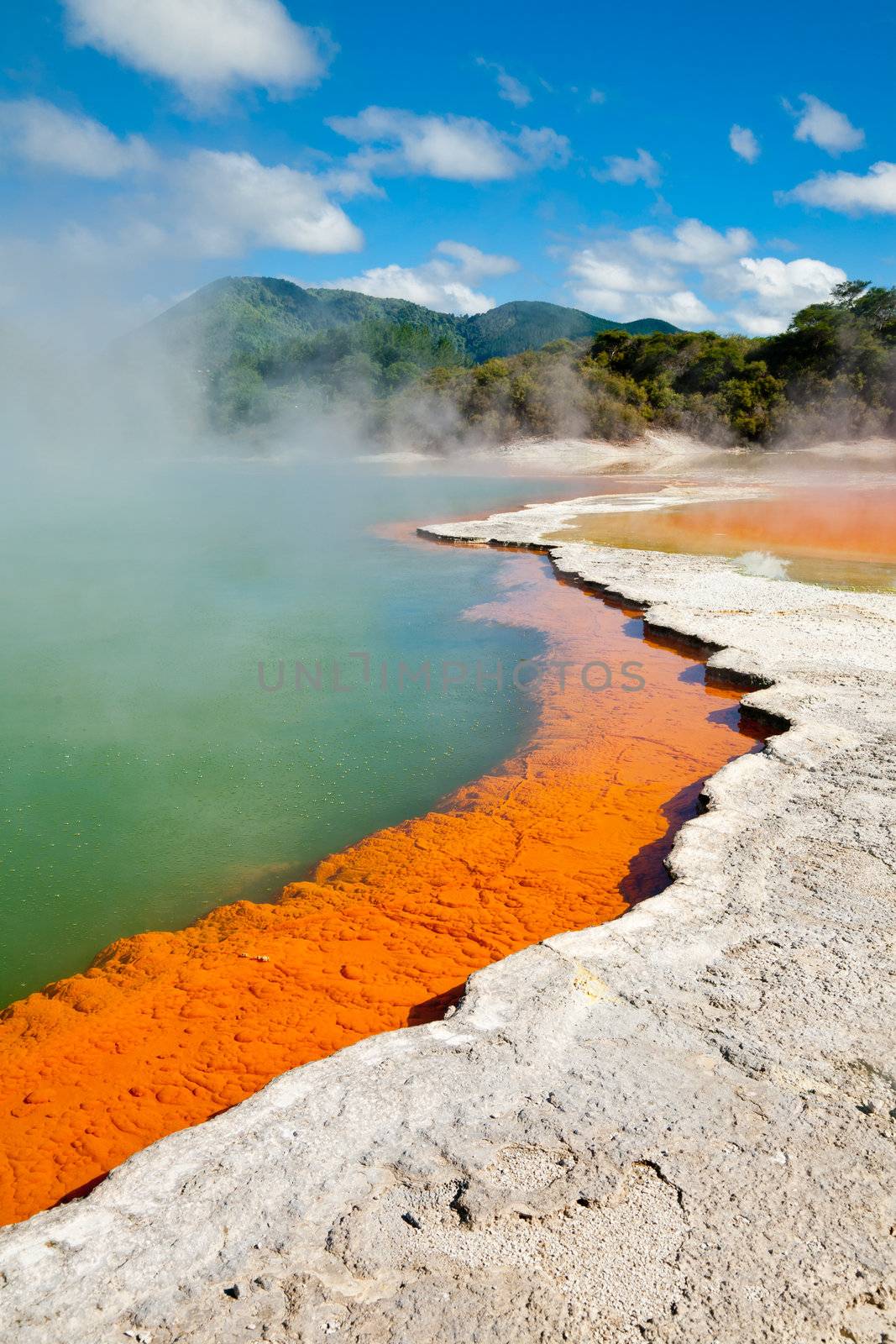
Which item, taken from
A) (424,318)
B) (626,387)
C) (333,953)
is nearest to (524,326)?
(424,318)

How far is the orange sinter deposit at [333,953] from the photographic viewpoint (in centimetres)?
252

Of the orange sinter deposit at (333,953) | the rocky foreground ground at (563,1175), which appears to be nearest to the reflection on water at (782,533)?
the orange sinter deposit at (333,953)

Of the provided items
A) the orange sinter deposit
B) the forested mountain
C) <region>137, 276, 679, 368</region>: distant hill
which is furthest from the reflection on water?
<region>137, 276, 679, 368</region>: distant hill

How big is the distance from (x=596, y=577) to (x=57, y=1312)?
26.6 ft

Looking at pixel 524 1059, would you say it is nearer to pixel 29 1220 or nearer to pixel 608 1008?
pixel 608 1008

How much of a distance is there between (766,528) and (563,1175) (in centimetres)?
1282

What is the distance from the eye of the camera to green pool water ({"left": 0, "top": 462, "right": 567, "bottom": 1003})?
3.79 m

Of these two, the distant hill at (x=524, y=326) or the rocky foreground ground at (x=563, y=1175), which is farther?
the distant hill at (x=524, y=326)

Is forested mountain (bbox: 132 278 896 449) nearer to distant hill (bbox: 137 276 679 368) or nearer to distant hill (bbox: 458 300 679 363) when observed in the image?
distant hill (bbox: 137 276 679 368)

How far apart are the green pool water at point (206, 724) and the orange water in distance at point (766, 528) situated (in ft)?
8.78

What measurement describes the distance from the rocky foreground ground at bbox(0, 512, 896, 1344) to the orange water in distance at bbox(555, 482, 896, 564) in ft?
28.5

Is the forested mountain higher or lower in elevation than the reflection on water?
higher

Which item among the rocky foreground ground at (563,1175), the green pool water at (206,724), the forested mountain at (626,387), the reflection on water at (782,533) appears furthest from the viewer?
the forested mountain at (626,387)

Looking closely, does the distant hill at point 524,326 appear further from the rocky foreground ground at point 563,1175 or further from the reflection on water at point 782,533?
the rocky foreground ground at point 563,1175
